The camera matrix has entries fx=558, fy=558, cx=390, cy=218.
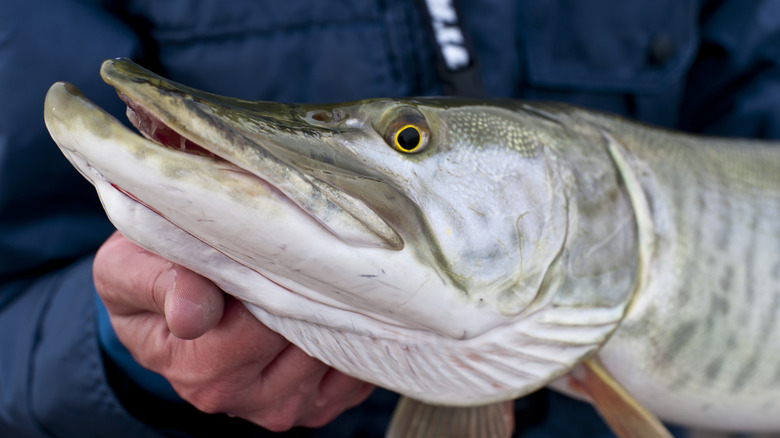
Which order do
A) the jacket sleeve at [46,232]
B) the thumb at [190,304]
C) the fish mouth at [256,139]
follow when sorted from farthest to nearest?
the jacket sleeve at [46,232] → the thumb at [190,304] → the fish mouth at [256,139]

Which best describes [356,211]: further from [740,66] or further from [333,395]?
[740,66]

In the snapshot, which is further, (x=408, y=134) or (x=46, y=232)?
(x=46, y=232)

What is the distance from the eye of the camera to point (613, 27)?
1.26 metres

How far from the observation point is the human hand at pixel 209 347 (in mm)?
653

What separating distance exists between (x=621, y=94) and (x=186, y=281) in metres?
1.09

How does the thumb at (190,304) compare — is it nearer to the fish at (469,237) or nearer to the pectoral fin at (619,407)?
the fish at (469,237)

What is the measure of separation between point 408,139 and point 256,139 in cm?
19

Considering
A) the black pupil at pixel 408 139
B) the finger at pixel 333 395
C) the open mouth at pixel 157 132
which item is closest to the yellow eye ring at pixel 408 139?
the black pupil at pixel 408 139

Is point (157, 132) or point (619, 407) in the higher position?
point (157, 132)

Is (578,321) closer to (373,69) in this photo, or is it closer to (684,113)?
(373,69)

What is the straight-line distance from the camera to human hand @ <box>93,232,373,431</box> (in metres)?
0.65

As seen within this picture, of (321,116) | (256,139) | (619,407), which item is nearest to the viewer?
(256,139)

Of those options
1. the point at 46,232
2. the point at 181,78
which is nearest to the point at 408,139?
the point at 181,78

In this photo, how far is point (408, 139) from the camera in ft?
2.17
